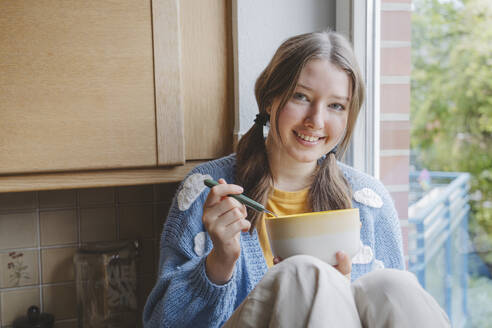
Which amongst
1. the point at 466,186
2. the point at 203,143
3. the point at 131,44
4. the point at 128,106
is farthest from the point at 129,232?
the point at 466,186

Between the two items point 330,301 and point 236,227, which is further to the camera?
point 236,227

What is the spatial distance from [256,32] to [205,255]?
673mm

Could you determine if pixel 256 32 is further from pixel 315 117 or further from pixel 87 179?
pixel 87 179

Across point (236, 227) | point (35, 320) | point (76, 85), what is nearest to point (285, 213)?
point (236, 227)

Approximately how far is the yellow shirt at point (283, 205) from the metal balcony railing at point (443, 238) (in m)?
0.32

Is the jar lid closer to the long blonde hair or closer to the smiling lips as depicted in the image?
the long blonde hair

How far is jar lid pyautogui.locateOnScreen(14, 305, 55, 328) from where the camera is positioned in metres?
1.43

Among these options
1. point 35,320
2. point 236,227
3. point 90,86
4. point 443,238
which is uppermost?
point 90,86

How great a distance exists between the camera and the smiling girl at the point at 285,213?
0.72 meters

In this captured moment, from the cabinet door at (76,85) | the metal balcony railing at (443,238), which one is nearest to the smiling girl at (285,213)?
the metal balcony railing at (443,238)

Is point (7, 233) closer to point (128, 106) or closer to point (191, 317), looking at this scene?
point (128, 106)

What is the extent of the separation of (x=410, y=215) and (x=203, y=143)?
24.3 inches

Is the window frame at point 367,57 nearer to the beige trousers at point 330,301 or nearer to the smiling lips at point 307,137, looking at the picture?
the smiling lips at point 307,137

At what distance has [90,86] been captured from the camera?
1.10m
